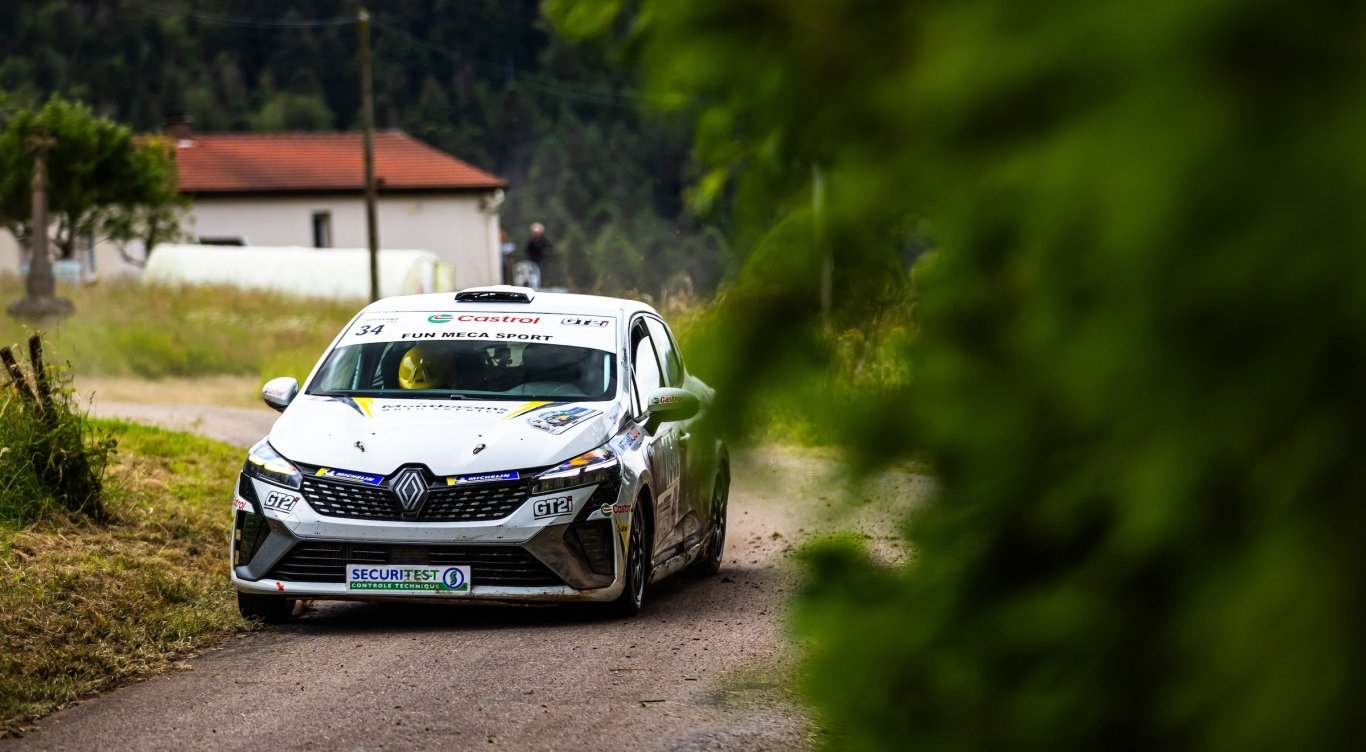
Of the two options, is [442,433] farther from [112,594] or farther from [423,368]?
[112,594]

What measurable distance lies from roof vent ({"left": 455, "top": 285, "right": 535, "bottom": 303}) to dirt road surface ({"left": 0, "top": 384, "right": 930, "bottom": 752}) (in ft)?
6.13

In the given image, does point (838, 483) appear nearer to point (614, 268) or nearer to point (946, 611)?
point (946, 611)

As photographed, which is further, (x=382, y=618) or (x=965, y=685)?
(x=382, y=618)

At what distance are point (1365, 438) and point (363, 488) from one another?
7.89 m

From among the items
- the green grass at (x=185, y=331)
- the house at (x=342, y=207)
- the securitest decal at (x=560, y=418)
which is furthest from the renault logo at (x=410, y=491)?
the house at (x=342, y=207)

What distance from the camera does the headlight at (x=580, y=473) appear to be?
929 cm

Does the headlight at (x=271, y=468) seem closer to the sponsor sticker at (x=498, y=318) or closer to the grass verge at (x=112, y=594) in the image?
the grass verge at (x=112, y=594)

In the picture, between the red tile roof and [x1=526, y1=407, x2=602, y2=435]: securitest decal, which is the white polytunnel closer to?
the red tile roof

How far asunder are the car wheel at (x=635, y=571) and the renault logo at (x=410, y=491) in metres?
1.07

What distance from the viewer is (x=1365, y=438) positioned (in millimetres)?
1631

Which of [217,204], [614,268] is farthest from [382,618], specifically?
[217,204]

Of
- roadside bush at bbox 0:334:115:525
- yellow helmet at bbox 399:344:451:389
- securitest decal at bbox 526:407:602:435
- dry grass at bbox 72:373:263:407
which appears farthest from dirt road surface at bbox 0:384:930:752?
dry grass at bbox 72:373:263:407

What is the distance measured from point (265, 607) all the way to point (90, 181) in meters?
51.7

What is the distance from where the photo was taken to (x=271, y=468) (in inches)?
372
